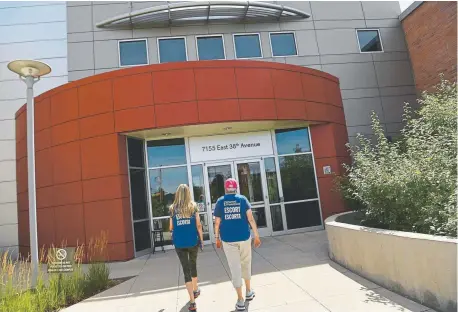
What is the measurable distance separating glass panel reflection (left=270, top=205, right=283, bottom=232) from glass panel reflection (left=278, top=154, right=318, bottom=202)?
513mm

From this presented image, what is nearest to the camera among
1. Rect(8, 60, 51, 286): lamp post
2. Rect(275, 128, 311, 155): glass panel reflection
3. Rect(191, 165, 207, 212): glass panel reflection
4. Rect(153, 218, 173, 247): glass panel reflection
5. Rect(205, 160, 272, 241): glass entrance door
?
Rect(8, 60, 51, 286): lamp post

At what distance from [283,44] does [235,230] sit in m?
11.9

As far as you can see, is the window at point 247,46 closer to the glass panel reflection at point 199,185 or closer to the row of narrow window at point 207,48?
the row of narrow window at point 207,48

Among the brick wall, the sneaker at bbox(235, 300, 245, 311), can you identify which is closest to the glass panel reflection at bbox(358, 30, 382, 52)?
the brick wall

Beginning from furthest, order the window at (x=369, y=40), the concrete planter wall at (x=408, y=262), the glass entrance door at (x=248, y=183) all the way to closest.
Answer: the window at (x=369, y=40) → the glass entrance door at (x=248, y=183) → the concrete planter wall at (x=408, y=262)

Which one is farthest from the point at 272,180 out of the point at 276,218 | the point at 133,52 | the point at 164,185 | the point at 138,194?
the point at 133,52

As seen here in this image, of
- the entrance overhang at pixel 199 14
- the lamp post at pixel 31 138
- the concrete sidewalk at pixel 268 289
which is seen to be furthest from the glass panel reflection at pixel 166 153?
the entrance overhang at pixel 199 14

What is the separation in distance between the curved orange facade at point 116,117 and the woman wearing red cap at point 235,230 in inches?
200

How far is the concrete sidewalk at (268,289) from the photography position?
444cm

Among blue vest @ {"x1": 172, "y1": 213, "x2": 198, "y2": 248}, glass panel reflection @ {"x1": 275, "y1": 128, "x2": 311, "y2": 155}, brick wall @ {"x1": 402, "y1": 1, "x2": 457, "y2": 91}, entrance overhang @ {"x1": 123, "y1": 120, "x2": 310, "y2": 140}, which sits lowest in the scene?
blue vest @ {"x1": 172, "y1": 213, "x2": 198, "y2": 248}

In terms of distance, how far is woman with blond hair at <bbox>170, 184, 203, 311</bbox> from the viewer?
15.4 feet

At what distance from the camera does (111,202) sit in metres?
9.19

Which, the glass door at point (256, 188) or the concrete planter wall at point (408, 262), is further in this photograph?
the glass door at point (256, 188)

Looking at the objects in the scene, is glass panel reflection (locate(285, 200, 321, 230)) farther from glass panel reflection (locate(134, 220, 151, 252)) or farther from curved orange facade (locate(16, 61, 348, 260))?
glass panel reflection (locate(134, 220, 151, 252))
